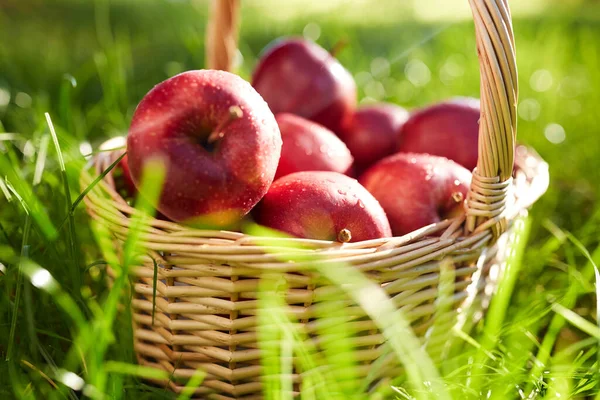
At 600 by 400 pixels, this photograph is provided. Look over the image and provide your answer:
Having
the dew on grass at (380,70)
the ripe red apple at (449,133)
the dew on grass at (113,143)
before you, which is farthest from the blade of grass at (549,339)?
the dew on grass at (380,70)

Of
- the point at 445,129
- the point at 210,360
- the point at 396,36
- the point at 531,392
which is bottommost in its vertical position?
the point at 531,392

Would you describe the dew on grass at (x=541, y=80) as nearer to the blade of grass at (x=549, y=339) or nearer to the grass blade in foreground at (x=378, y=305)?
the blade of grass at (x=549, y=339)

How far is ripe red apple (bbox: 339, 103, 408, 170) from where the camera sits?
1.61 m

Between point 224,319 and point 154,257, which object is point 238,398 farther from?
point 154,257

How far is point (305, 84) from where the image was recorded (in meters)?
1.63

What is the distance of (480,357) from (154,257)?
57cm

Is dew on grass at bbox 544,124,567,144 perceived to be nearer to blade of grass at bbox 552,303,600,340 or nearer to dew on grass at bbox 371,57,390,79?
dew on grass at bbox 371,57,390,79

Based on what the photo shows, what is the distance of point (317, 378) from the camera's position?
0.98 meters

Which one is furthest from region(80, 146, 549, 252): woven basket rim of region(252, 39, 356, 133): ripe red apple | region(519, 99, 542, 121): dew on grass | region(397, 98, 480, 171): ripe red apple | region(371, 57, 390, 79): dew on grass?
region(371, 57, 390, 79): dew on grass

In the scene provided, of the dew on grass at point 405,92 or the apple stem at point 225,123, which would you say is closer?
the apple stem at point 225,123

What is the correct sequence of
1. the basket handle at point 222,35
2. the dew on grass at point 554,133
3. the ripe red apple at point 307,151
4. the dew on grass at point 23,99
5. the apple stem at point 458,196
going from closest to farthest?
the apple stem at point 458,196 → the ripe red apple at point 307,151 → the basket handle at point 222,35 → the dew on grass at point 23,99 → the dew on grass at point 554,133

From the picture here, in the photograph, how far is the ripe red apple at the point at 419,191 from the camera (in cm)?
122

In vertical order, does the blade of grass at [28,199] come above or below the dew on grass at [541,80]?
below

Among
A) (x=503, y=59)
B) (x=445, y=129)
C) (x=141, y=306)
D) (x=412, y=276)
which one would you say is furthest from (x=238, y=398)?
(x=445, y=129)
